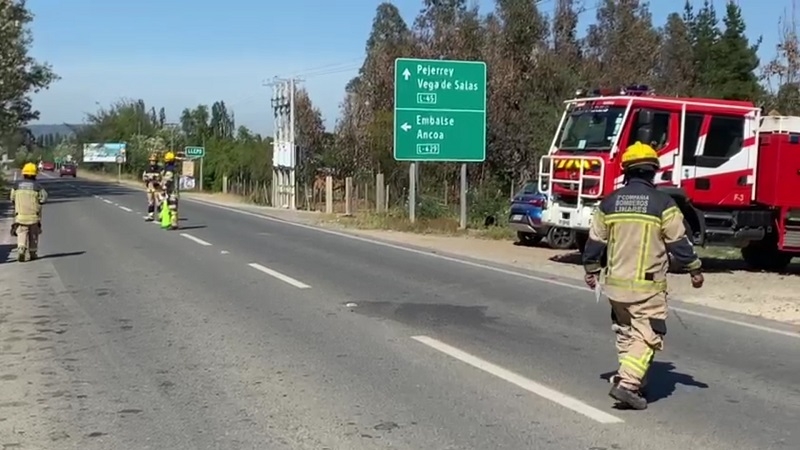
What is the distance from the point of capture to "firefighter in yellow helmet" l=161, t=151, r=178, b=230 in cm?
2631

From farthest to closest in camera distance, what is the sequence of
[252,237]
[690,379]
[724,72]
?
[724,72]
[252,237]
[690,379]

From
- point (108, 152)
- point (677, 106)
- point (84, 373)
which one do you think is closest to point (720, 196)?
point (677, 106)

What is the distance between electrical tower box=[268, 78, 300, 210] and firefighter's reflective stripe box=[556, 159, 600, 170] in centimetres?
3000

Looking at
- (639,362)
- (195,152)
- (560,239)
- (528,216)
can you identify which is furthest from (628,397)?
(195,152)

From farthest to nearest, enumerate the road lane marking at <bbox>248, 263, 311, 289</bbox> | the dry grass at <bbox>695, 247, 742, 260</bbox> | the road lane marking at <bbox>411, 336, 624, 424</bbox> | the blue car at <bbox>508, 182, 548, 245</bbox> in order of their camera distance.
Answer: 1. the blue car at <bbox>508, 182, 548, 245</bbox>
2. the dry grass at <bbox>695, 247, 742, 260</bbox>
3. the road lane marking at <bbox>248, 263, 311, 289</bbox>
4. the road lane marking at <bbox>411, 336, 624, 424</bbox>

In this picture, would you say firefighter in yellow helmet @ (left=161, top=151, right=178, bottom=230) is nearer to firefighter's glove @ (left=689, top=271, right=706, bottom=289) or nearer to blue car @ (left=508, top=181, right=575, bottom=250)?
blue car @ (left=508, top=181, right=575, bottom=250)

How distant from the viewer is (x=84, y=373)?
8.41m

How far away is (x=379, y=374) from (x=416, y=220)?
21101 millimetres

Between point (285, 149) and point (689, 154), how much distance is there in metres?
32.8

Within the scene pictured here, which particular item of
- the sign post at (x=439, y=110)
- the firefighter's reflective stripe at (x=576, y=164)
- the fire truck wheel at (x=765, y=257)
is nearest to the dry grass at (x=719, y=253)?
the fire truck wheel at (x=765, y=257)

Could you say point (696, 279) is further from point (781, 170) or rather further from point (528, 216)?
point (528, 216)

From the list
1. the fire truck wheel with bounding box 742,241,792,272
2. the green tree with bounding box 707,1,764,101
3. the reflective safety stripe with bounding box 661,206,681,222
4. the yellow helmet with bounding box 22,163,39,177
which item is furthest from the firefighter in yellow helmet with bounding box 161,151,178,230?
the green tree with bounding box 707,1,764,101

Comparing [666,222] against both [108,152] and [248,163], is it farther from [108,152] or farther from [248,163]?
[108,152]

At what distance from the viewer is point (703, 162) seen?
16.9 m
